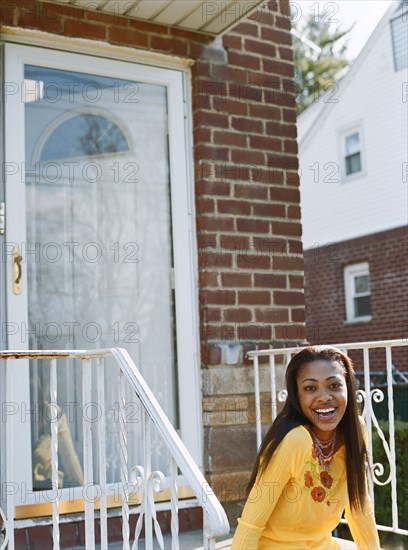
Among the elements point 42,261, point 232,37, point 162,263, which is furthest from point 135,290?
point 232,37

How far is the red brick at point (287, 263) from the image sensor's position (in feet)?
14.0

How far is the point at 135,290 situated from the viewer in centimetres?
406

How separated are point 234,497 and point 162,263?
1271 mm

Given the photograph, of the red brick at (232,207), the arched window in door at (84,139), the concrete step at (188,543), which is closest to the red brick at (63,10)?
the arched window in door at (84,139)

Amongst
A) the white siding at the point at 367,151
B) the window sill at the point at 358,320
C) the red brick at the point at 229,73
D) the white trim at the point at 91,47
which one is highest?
the white siding at the point at 367,151

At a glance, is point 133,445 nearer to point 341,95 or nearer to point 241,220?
point 241,220

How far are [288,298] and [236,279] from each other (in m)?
0.35

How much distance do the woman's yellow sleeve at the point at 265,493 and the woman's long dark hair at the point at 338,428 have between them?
0.09 feet

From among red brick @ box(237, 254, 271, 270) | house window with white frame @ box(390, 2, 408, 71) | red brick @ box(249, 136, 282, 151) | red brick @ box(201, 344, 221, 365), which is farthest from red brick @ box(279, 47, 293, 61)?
house window with white frame @ box(390, 2, 408, 71)

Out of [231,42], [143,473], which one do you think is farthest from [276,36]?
[143,473]

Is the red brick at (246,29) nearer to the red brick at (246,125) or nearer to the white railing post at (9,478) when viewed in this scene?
the red brick at (246,125)

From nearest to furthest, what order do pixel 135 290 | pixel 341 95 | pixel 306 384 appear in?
pixel 306 384 < pixel 135 290 < pixel 341 95

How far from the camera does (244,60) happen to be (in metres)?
4.32

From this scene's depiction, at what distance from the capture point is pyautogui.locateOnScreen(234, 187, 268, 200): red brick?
13.8ft
